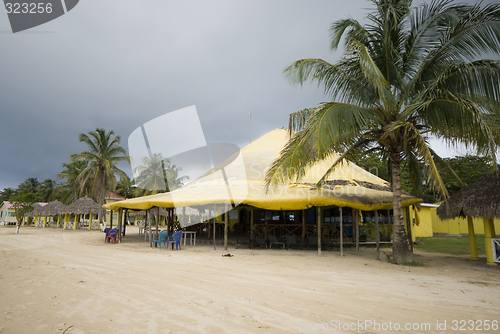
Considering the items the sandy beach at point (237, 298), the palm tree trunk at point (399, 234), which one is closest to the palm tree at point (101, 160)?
the sandy beach at point (237, 298)

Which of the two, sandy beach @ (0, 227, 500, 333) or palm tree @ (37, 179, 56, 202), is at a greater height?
palm tree @ (37, 179, 56, 202)

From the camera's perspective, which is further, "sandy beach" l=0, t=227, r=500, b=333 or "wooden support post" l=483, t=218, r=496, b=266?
"wooden support post" l=483, t=218, r=496, b=266

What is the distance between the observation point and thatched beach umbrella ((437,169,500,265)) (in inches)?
346

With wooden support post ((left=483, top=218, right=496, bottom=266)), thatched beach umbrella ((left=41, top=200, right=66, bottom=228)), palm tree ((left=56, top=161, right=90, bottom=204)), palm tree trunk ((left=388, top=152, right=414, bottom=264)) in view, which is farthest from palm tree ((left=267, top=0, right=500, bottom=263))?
palm tree ((left=56, top=161, right=90, bottom=204))

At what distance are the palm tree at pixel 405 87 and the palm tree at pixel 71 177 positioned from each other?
1448 inches

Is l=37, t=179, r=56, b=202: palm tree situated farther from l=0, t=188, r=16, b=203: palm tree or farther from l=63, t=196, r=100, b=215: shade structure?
l=63, t=196, r=100, b=215: shade structure

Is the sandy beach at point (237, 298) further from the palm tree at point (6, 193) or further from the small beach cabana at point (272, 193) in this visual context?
the palm tree at point (6, 193)

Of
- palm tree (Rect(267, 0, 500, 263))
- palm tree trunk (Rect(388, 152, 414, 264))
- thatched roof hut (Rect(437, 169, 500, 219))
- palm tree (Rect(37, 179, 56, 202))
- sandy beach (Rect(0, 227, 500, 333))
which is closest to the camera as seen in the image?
sandy beach (Rect(0, 227, 500, 333))

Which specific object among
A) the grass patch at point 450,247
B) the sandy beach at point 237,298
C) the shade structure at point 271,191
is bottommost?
the grass patch at point 450,247

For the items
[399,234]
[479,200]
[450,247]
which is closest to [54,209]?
[399,234]

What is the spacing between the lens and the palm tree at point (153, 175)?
37969mm

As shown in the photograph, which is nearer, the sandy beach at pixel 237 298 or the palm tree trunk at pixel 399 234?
the sandy beach at pixel 237 298

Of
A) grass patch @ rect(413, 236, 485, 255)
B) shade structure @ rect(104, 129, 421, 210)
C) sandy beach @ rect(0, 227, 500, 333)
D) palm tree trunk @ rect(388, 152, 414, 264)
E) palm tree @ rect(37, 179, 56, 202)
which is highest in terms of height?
palm tree @ rect(37, 179, 56, 202)

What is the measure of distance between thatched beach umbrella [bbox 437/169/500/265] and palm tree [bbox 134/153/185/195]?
3248 centimetres
